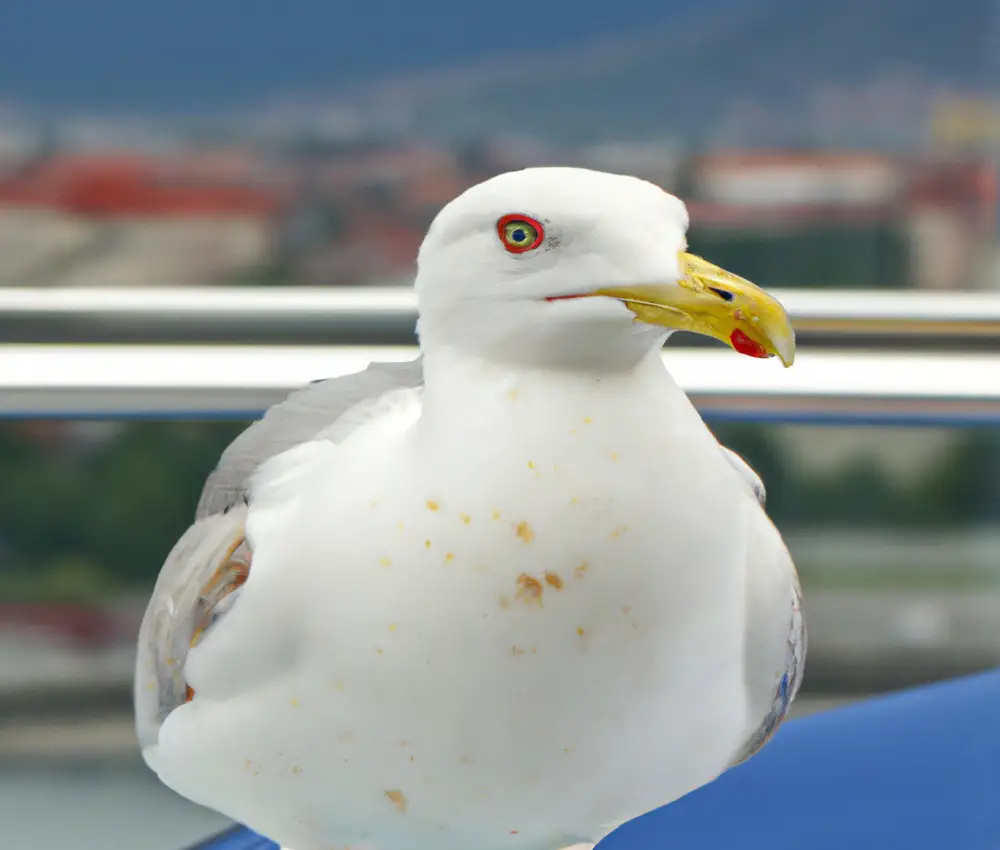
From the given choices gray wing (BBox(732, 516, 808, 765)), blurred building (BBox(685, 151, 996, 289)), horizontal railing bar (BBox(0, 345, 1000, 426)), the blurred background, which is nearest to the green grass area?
the blurred background

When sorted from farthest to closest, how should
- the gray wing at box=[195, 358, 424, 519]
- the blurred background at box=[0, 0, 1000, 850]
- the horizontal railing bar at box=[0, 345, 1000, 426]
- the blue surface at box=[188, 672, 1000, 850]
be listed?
the blurred background at box=[0, 0, 1000, 850] → the horizontal railing bar at box=[0, 345, 1000, 426] → the blue surface at box=[188, 672, 1000, 850] → the gray wing at box=[195, 358, 424, 519]

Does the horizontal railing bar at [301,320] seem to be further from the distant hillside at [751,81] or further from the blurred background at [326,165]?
the distant hillside at [751,81]

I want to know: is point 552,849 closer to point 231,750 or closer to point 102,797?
point 231,750

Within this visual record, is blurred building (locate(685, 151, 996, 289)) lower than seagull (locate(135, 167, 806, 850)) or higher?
higher

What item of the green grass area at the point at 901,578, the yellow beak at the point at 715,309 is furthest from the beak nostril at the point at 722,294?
the green grass area at the point at 901,578

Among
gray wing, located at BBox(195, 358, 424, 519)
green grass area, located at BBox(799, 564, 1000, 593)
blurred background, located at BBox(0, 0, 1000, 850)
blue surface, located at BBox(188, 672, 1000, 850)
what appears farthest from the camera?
green grass area, located at BBox(799, 564, 1000, 593)

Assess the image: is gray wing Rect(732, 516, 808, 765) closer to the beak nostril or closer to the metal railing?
the beak nostril

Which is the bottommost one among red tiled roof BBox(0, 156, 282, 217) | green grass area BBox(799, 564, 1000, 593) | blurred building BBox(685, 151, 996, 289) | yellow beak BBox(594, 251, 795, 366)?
green grass area BBox(799, 564, 1000, 593)
